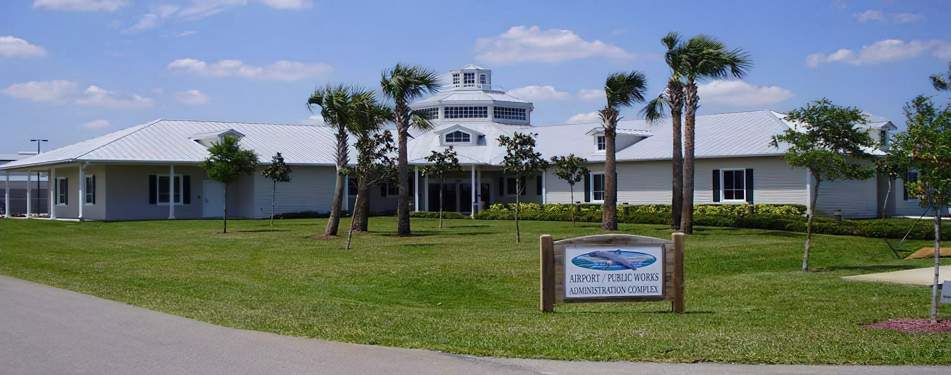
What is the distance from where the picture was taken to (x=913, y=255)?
80.7 feet

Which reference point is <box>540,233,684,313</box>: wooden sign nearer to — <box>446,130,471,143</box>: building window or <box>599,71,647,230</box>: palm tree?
<box>599,71,647,230</box>: palm tree

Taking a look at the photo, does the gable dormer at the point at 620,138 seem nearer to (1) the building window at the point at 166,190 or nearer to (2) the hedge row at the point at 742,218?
(2) the hedge row at the point at 742,218

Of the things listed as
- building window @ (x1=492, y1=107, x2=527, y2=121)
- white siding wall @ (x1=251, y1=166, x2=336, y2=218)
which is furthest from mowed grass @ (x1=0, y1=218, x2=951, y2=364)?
building window @ (x1=492, y1=107, x2=527, y2=121)

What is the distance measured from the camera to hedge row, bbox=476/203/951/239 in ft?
101

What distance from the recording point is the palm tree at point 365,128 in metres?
29.5

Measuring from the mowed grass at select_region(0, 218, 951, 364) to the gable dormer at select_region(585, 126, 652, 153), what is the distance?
13.7 m

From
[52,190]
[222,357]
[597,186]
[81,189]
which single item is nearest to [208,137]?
[81,189]

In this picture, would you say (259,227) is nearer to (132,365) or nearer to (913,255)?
(913,255)

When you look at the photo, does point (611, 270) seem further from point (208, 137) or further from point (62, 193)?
point (62, 193)

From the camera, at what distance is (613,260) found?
14.0 meters

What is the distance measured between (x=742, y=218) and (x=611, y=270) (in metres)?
22.2

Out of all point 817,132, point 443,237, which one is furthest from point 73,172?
point 817,132

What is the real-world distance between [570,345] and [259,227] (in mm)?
28939

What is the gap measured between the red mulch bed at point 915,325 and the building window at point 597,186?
33709 mm
